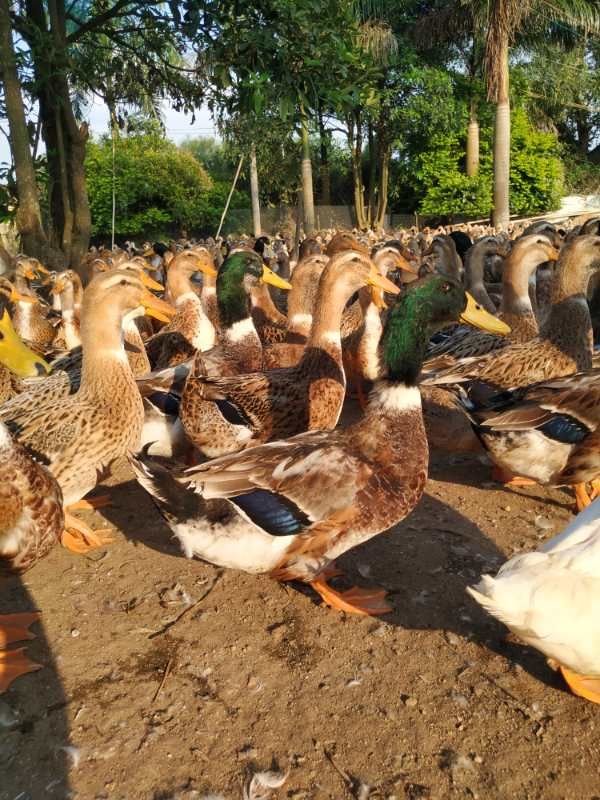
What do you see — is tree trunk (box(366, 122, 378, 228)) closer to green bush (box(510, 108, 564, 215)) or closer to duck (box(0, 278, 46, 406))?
green bush (box(510, 108, 564, 215))

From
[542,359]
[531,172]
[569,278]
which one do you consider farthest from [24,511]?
[531,172]

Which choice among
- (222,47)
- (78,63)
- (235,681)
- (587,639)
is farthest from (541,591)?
(78,63)

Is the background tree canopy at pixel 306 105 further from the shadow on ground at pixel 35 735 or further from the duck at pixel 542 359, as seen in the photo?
the shadow on ground at pixel 35 735

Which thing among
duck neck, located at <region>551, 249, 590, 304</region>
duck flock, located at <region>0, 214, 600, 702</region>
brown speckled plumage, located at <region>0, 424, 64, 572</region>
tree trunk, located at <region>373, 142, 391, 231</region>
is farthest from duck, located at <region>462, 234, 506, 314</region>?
tree trunk, located at <region>373, 142, 391, 231</region>

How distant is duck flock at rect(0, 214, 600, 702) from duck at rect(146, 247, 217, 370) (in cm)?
5

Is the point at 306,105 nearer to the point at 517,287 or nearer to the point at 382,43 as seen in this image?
the point at 517,287

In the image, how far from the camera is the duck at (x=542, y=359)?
4.55 meters

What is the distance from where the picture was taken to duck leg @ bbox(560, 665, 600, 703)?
8.07ft

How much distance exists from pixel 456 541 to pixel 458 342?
243 centimetres

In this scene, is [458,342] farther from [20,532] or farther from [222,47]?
[222,47]

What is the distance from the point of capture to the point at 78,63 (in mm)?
12234

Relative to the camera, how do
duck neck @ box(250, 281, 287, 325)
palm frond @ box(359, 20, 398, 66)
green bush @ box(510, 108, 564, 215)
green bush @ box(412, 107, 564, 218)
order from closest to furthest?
duck neck @ box(250, 281, 287, 325) < palm frond @ box(359, 20, 398, 66) < green bush @ box(412, 107, 564, 218) < green bush @ box(510, 108, 564, 215)

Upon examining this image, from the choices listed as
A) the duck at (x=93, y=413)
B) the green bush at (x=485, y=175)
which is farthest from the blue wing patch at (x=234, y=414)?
the green bush at (x=485, y=175)

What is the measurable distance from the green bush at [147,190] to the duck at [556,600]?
35517mm
